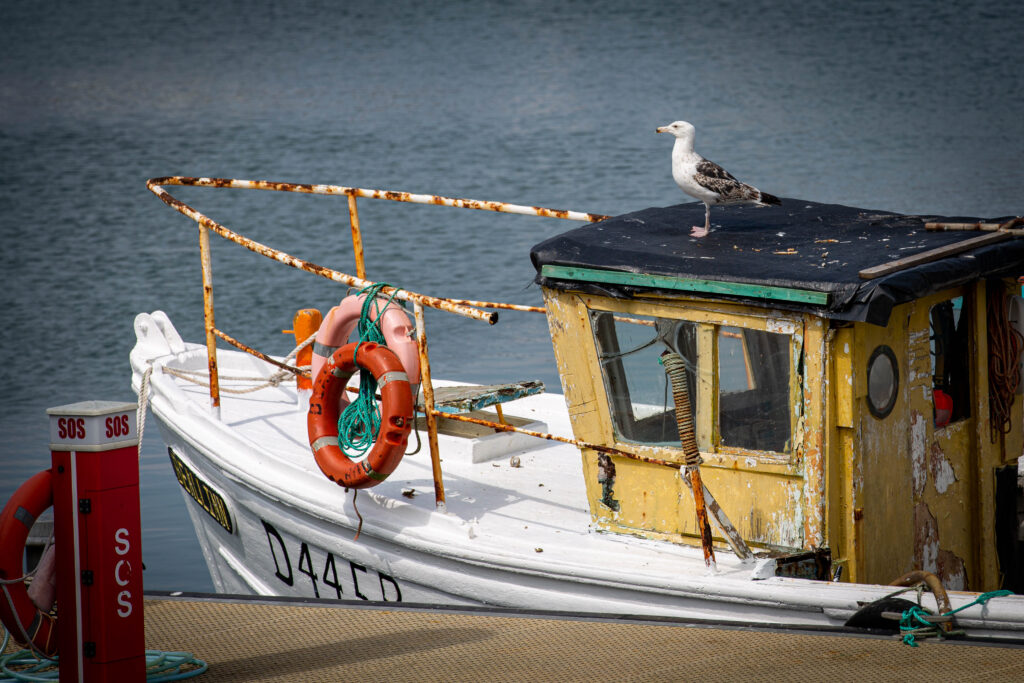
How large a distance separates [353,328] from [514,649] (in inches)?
94.9

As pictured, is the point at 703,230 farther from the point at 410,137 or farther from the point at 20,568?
the point at 410,137

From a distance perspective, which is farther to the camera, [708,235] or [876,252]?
[708,235]

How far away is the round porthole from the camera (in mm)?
5453

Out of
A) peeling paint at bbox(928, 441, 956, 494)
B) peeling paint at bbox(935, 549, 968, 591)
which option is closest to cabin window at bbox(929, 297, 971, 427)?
peeling paint at bbox(928, 441, 956, 494)

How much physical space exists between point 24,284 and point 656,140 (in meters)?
12.7

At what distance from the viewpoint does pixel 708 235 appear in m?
6.07

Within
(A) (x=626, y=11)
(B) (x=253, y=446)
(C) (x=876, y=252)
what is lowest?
(B) (x=253, y=446)

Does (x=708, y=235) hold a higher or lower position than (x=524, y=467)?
higher

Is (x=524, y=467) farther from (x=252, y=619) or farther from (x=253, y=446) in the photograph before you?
(x=252, y=619)

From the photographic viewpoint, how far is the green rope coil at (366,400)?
6.25 metres

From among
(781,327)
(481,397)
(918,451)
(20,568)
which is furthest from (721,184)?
(20,568)

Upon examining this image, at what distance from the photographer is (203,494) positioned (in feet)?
25.5

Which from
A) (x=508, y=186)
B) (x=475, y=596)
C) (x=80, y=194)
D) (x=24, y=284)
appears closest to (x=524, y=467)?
(x=475, y=596)

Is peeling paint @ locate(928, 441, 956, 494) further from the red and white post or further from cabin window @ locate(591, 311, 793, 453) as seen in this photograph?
the red and white post
